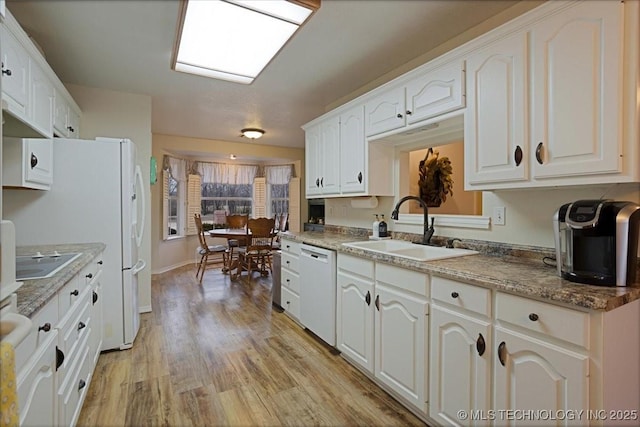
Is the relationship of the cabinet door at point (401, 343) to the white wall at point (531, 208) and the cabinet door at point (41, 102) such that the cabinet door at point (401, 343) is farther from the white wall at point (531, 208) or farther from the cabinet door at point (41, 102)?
the cabinet door at point (41, 102)

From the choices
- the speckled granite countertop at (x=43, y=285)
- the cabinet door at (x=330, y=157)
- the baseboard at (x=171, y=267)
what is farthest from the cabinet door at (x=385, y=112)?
the baseboard at (x=171, y=267)

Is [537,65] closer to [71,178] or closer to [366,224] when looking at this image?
[366,224]

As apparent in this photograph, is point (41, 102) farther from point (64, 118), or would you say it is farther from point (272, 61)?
point (272, 61)

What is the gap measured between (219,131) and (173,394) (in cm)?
404

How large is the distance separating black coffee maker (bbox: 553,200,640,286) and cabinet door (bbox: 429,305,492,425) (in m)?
0.44

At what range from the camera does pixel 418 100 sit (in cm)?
218

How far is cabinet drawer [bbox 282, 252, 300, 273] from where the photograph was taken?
125 inches

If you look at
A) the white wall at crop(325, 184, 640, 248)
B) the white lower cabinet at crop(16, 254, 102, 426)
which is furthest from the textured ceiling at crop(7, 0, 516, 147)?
the white lower cabinet at crop(16, 254, 102, 426)

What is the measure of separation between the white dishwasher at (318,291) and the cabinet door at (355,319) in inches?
3.8

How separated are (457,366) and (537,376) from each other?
1.17ft

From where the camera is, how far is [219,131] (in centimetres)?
516

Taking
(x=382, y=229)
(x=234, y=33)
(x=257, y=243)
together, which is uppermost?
(x=234, y=33)

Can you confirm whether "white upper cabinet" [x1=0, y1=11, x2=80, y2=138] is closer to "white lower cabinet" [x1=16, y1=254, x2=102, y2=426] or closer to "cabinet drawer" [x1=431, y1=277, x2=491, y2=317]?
"white lower cabinet" [x1=16, y1=254, x2=102, y2=426]

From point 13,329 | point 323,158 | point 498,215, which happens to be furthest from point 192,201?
point 13,329
